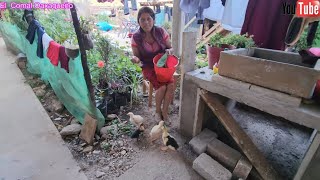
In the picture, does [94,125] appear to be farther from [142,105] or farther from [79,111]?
[142,105]

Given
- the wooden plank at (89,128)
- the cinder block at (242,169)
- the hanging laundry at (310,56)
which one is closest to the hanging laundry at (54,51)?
the wooden plank at (89,128)

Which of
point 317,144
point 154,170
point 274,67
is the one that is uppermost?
point 274,67

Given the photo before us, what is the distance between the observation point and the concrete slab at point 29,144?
2.23 metres

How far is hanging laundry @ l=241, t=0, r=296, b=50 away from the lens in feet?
7.57

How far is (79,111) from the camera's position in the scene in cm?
301

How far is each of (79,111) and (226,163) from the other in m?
2.11

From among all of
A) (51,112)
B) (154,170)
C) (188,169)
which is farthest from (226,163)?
(51,112)

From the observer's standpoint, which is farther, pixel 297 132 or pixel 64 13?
pixel 64 13

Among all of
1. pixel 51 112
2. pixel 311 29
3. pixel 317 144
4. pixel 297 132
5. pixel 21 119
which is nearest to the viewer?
pixel 317 144

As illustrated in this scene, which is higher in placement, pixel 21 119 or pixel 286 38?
pixel 286 38

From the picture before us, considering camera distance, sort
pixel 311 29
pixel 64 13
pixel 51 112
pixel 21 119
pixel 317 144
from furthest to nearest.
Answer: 1. pixel 64 13
2. pixel 51 112
3. pixel 21 119
4. pixel 311 29
5. pixel 317 144

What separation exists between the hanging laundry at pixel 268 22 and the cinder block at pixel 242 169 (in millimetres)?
1370

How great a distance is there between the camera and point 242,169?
209 centimetres

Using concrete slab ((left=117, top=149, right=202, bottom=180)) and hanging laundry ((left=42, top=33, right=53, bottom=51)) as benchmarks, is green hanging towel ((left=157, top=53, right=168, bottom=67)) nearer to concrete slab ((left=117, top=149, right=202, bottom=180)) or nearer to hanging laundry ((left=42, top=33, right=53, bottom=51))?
concrete slab ((left=117, top=149, right=202, bottom=180))
